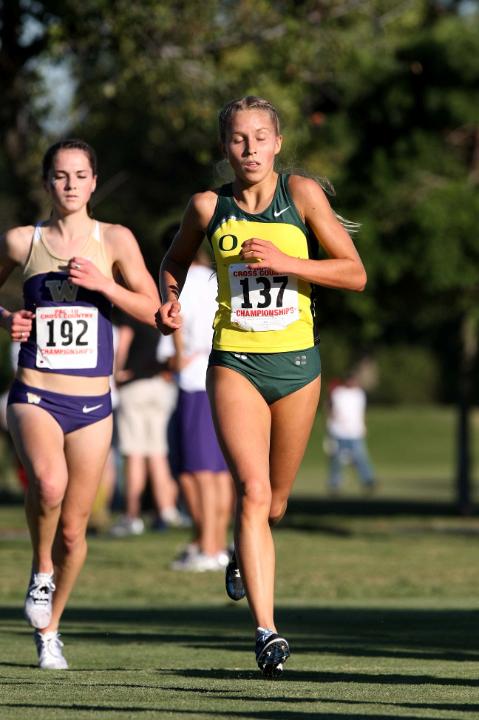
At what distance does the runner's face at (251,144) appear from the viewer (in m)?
6.80

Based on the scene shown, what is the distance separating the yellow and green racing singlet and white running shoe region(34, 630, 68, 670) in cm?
160

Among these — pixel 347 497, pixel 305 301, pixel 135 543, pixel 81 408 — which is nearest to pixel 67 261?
pixel 81 408

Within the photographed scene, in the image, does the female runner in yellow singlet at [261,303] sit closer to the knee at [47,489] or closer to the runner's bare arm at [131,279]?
the runner's bare arm at [131,279]

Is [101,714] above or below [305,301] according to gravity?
below

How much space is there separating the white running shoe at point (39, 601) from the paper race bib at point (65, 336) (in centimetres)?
97

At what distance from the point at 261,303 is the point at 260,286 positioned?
72 mm

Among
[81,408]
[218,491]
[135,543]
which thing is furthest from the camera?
[135,543]

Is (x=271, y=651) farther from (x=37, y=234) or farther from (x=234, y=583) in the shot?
(x=37, y=234)

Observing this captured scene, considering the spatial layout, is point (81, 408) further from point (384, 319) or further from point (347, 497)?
point (347, 497)

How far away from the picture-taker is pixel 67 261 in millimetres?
7328

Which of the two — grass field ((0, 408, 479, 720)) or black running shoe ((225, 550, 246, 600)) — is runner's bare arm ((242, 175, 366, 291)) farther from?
grass field ((0, 408, 479, 720))

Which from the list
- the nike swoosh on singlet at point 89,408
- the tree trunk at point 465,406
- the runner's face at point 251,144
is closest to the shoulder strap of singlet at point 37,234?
the nike swoosh on singlet at point 89,408

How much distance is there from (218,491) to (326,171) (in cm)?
846

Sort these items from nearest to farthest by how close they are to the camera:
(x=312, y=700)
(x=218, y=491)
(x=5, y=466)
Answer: (x=312, y=700) < (x=218, y=491) < (x=5, y=466)
